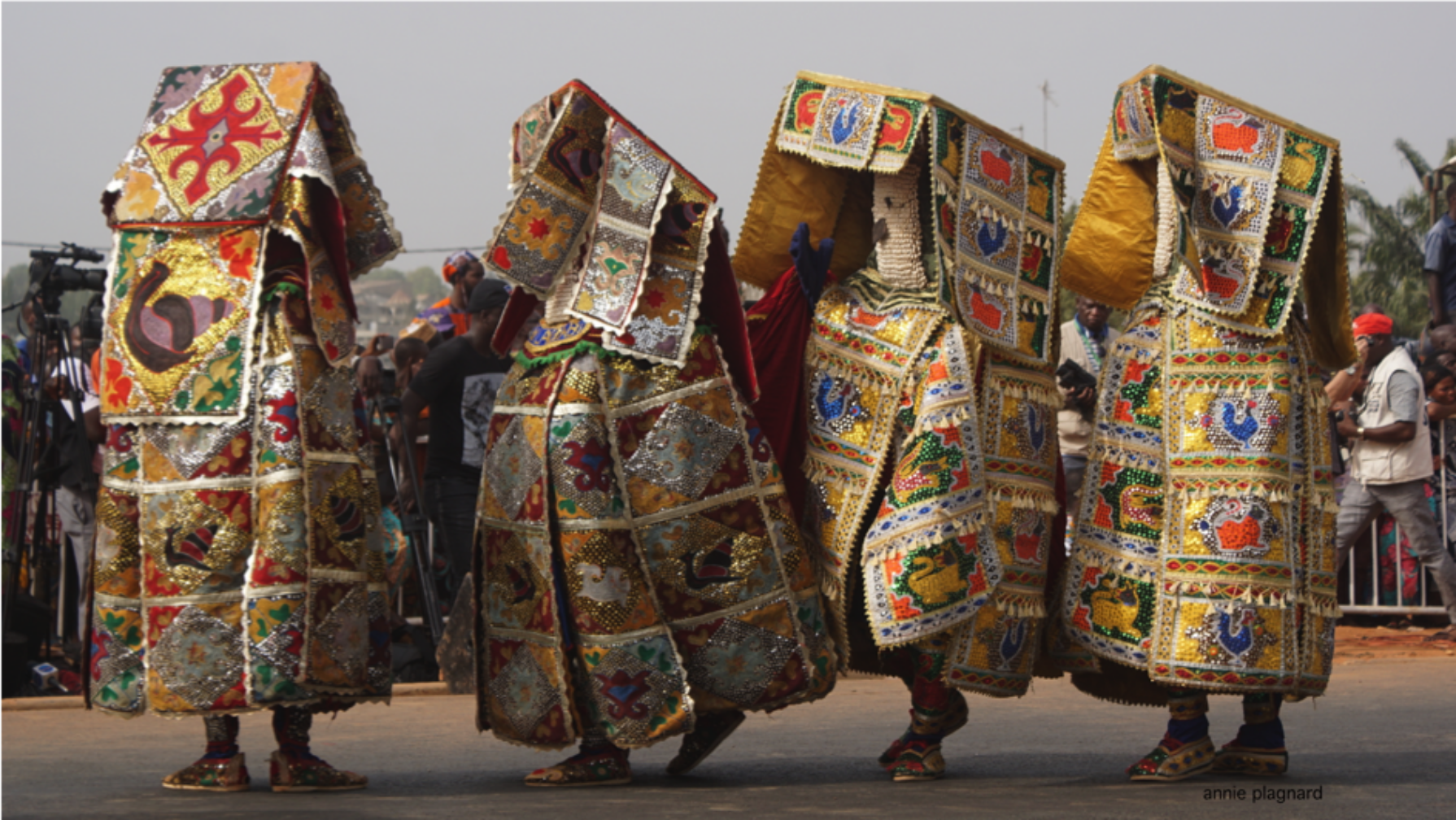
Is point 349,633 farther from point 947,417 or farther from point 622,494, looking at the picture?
point 947,417

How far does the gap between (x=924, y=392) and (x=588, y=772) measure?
1788mm

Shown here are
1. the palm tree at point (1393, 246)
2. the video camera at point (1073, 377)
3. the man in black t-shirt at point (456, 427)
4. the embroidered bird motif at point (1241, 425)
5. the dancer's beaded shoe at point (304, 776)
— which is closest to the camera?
the dancer's beaded shoe at point (304, 776)

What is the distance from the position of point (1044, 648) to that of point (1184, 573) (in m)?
0.70

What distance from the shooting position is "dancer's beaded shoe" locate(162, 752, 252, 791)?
5699 mm

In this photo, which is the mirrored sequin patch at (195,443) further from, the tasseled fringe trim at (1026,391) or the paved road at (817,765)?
the tasseled fringe trim at (1026,391)

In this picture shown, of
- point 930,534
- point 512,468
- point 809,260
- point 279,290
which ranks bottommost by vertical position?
point 930,534

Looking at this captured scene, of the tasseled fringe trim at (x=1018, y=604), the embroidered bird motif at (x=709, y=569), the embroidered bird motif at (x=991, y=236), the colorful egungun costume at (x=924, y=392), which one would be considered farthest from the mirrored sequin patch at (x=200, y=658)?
the embroidered bird motif at (x=991, y=236)

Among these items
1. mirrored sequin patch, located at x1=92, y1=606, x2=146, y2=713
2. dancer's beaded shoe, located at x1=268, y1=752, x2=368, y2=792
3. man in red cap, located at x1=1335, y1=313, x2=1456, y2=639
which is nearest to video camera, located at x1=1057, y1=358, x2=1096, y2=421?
dancer's beaded shoe, located at x1=268, y1=752, x2=368, y2=792

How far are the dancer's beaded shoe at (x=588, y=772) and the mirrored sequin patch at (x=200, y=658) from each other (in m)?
1.09

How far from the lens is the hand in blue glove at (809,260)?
6172 millimetres

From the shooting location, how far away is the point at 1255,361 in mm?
6086

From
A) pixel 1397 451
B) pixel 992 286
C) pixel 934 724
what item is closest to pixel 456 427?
pixel 992 286

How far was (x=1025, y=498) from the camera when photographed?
616cm

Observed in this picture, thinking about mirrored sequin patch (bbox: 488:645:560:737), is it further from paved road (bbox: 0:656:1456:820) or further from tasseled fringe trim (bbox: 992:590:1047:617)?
tasseled fringe trim (bbox: 992:590:1047:617)
